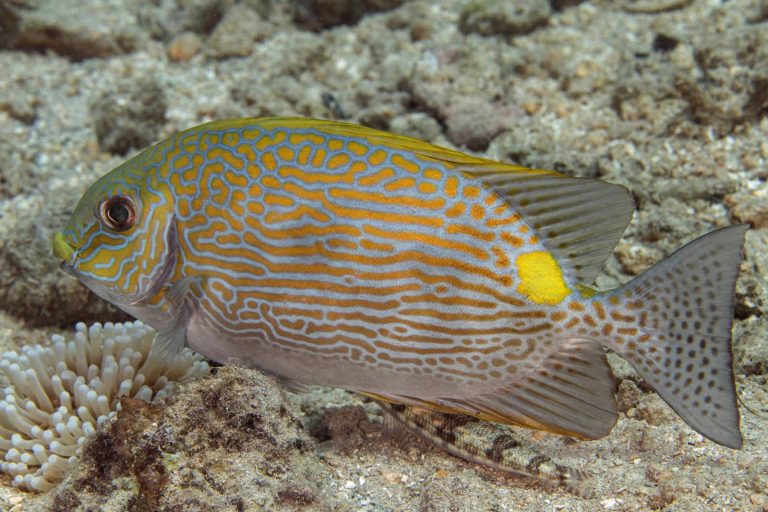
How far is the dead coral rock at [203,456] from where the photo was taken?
246 centimetres

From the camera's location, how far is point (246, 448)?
8.48ft

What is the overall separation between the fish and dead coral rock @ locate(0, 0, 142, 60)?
6.17 metres

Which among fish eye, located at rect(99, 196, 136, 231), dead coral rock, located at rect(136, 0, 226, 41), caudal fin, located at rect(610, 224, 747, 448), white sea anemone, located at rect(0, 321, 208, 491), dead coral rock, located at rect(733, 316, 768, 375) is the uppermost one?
dead coral rock, located at rect(136, 0, 226, 41)

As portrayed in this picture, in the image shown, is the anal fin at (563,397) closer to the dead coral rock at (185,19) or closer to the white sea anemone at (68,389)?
the white sea anemone at (68,389)

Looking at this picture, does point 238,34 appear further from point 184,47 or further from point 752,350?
point 752,350

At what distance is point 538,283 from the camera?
2.41 metres

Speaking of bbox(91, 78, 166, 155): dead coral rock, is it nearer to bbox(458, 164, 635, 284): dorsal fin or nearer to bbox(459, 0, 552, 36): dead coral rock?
bbox(459, 0, 552, 36): dead coral rock

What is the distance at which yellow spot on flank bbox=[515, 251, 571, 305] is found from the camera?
2408 millimetres

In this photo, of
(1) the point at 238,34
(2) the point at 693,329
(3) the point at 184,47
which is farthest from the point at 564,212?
(3) the point at 184,47

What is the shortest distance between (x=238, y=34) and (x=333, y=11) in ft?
4.51

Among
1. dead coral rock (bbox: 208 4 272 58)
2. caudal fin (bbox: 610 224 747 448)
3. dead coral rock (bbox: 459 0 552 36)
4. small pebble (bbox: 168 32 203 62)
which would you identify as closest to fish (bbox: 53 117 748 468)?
caudal fin (bbox: 610 224 747 448)

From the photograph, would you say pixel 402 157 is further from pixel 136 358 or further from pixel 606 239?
pixel 136 358

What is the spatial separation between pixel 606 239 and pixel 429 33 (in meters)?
5.49

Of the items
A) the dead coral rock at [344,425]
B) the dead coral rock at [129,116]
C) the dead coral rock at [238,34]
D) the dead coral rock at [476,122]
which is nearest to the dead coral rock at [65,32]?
the dead coral rock at [238,34]
